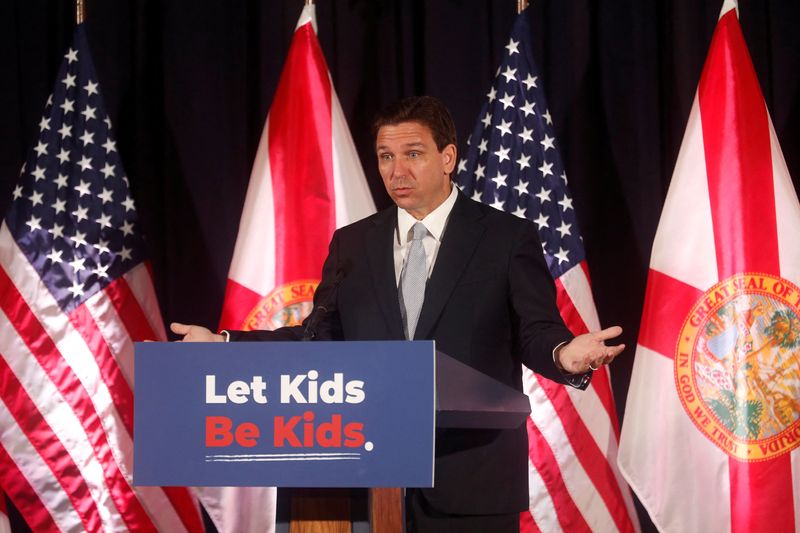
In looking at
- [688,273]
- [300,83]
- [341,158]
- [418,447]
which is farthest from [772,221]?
[418,447]

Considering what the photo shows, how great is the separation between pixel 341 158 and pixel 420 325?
5.66ft

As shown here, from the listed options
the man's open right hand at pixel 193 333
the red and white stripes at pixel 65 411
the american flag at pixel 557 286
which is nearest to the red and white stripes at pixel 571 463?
the american flag at pixel 557 286

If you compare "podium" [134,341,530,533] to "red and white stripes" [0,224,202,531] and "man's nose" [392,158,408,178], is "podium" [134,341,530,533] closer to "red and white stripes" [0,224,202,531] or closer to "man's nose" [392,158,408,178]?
"man's nose" [392,158,408,178]

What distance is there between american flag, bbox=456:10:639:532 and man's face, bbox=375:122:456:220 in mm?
1333

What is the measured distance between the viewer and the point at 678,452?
3.09 metres

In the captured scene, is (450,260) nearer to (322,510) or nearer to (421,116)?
(421,116)

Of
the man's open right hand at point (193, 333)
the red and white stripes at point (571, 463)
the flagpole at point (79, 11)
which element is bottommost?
the red and white stripes at point (571, 463)

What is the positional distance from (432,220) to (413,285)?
204 mm

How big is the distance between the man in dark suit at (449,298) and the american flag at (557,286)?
4.24 ft

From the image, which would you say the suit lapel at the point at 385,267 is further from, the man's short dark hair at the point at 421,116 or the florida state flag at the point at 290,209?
the florida state flag at the point at 290,209

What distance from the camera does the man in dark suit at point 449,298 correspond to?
65.9 inches

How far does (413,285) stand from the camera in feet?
6.08

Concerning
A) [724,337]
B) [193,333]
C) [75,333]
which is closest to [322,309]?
[193,333]

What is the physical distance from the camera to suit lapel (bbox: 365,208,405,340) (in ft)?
5.90
